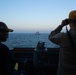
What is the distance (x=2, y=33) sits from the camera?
Result: 11.9 ft

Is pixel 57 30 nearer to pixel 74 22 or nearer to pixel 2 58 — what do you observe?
pixel 74 22

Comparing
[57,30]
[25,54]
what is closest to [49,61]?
[25,54]

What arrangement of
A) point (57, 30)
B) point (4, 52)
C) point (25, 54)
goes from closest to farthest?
point (4, 52) < point (57, 30) < point (25, 54)

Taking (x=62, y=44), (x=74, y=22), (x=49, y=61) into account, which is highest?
(x=74, y=22)

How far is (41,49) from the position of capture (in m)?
7.51

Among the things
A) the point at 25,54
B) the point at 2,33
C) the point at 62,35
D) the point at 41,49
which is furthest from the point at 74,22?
the point at 25,54

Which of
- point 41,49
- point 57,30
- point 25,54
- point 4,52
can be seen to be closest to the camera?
point 4,52

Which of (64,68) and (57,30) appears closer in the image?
(64,68)

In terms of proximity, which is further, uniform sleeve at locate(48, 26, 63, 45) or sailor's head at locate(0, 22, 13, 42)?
uniform sleeve at locate(48, 26, 63, 45)

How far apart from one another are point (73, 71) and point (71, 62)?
0.13 m

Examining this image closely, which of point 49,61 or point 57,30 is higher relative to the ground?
point 57,30

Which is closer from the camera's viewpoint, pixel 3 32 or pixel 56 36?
pixel 3 32

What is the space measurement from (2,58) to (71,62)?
0.98 meters

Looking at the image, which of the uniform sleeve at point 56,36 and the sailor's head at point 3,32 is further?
the uniform sleeve at point 56,36
